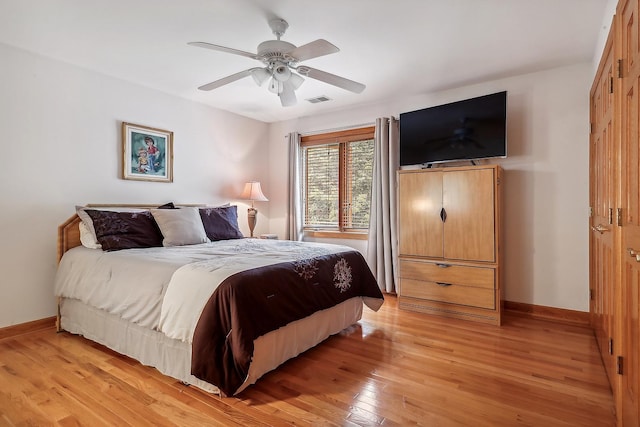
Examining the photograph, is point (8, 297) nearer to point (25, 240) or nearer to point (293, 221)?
point (25, 240)

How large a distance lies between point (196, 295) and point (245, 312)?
33 cm

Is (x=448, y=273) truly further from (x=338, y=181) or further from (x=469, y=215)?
(x=338, y=181)

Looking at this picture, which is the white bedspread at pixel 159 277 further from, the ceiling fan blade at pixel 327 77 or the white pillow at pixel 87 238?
the ceiling fan blade at pixel 327 77

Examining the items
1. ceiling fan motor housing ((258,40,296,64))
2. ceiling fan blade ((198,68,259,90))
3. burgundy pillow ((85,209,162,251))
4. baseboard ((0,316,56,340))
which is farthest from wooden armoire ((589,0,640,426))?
baseboard ((0,316,56,340))

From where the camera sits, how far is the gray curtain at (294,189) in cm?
507

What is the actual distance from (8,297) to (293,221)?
10.5ft

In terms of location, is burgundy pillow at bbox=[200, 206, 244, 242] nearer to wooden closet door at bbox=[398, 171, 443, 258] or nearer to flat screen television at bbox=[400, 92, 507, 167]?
wooden closet door at bbox=[398, 171, 443, 258]

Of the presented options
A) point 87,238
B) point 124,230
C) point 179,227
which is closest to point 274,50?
point 179,227

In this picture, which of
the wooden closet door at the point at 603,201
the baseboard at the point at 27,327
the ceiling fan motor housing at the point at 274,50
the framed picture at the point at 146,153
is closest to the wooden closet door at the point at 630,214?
the wooden closet door at the point at 603,201

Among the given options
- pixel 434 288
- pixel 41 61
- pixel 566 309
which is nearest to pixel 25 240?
pixel 41 61

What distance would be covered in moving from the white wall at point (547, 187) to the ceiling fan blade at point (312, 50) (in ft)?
7.41

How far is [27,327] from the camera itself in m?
3.00

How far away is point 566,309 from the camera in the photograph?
3.31m

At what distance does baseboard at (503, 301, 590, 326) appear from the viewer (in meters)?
3.24
